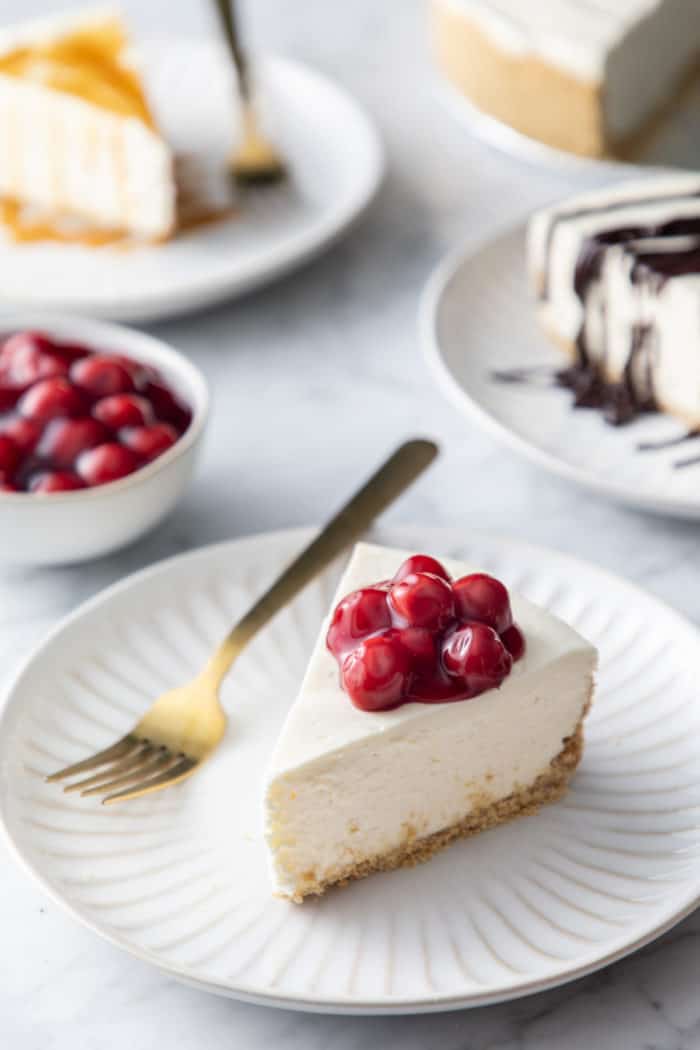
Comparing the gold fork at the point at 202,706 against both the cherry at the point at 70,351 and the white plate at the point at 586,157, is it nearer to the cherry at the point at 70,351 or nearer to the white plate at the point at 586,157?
the cherry at the point at 70,351

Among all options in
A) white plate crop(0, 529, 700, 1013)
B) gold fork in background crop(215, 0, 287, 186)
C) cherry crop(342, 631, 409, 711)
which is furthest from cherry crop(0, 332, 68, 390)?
gold fork in background crop(215, 0, 287, 186)

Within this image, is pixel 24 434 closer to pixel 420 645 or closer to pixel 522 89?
pixel 420 645

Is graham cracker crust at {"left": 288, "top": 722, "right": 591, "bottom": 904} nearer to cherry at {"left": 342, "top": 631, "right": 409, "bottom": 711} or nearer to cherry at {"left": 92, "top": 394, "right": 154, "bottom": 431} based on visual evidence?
cherry at {"left": 342, "top": 631, "right": 409, "bottom": 711}

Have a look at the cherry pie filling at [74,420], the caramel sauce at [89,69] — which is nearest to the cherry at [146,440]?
the cherry pie filling at [74,420]

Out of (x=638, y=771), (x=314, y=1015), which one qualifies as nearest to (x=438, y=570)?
(x=638, y=771)

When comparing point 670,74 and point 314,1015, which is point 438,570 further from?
point 670,74

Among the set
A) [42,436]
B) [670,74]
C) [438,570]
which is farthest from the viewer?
[670,74]
